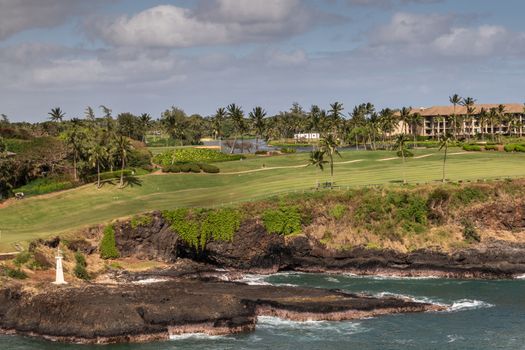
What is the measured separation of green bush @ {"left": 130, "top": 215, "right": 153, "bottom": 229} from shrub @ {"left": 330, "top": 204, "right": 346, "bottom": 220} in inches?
887

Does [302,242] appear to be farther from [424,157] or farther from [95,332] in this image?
[424,157]

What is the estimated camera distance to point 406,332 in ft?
198

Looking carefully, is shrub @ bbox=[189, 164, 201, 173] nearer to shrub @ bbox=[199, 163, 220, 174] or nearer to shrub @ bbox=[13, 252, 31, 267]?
shrub @ bbox=[199, 163, 220, 174]

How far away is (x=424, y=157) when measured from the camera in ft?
456

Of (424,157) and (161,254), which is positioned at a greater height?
(424,157)

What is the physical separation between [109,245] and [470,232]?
142ft

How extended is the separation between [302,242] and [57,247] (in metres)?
28.6

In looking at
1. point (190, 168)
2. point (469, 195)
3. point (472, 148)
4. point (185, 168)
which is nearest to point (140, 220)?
point (185, 168)

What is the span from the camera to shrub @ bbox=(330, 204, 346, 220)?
89188mm

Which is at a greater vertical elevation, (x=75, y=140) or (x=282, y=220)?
(x=75, y=140)

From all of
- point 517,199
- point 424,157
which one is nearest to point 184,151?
point 424,157

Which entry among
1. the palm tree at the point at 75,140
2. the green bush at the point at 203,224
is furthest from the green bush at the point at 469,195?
the palm tree at the point at 75,140

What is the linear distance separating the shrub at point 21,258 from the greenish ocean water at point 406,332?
47.9 ft

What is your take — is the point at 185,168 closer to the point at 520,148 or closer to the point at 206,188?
the point at 206,188
